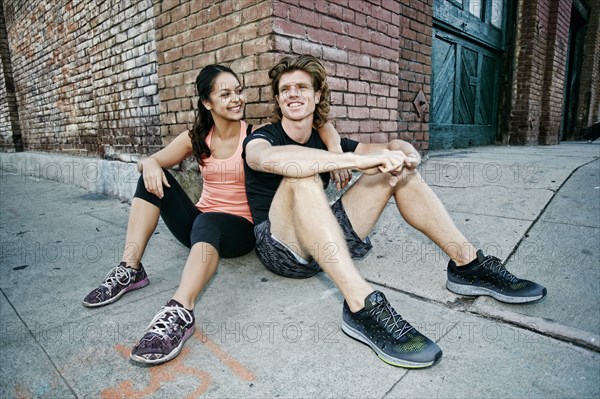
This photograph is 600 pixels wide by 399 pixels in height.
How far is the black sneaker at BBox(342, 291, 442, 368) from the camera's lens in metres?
1.31

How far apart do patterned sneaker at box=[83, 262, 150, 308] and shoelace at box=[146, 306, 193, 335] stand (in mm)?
503

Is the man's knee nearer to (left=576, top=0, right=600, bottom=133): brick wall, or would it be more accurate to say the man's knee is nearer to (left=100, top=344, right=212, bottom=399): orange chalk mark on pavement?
(left=100, top=344, right=212, bottom=399): orange chalk mark on pavement

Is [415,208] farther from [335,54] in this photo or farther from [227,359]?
[335,54]

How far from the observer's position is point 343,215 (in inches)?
74.5

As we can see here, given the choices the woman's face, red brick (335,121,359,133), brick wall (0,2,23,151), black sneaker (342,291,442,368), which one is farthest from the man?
brick wall (0,2,23,151)

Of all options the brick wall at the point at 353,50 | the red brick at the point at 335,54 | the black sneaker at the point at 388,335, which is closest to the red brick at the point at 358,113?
the brick wall at the point at 353,50

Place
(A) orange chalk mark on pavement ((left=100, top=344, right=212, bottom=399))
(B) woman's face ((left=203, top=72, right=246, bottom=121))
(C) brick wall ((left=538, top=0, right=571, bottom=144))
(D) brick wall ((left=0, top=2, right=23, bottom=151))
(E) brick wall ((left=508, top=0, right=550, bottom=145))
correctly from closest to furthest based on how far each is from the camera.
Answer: (A) orange chalk mark on pavement ((left=100, top=344, right=212, bottom=399))
(B) woman's face ((left=203, top=72, right=246, bottom=121))
(E) brick wall ((left=508, top=0, right=550, bottom=145))
(C) brick wall ((left=538, top=0, right=571, bottom=144))
(D) brick wall ((left=0, top=2, right=23, bottom=151))

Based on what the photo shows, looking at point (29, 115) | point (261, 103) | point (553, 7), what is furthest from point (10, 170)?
point (553, 7)

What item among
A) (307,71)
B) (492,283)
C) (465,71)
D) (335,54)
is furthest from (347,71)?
(465,71)

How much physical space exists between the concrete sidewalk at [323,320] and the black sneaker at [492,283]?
48 millimetres

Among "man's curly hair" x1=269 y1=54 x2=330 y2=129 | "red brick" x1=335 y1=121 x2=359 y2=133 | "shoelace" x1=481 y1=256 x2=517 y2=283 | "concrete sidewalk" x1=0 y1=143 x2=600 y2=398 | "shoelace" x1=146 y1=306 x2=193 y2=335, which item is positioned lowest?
"concrete sidewalk" x1=0 y1=143 x2=600 y2=398

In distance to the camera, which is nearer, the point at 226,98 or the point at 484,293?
the point at 484,293

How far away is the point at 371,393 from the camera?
120 cm

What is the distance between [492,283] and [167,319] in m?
1.49
